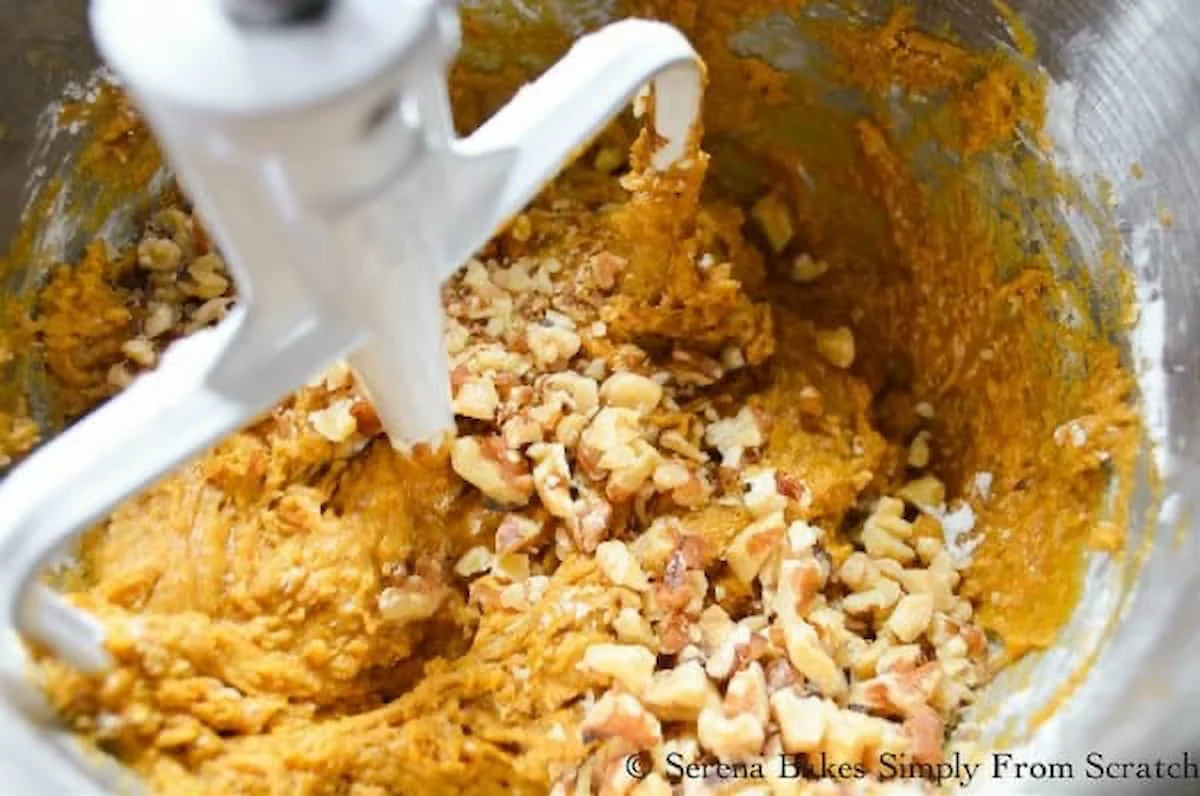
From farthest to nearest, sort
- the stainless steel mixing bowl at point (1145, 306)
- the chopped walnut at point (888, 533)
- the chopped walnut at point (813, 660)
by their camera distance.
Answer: the chopped walnut at point (888, 533) < the chopped walnut at point (813, 660) < the stainless steel mixing bowl at point (1145, 306)

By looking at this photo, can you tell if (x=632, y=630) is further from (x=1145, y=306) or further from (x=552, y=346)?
(x=1145, y=306)

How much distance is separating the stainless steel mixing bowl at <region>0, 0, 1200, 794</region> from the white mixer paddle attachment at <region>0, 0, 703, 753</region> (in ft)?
0.89

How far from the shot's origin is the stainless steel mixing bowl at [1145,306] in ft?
2.54

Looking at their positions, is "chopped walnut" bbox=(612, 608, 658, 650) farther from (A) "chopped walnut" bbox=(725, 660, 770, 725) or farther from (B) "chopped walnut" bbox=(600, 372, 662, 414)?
(B) "chopped walnut" bbox=(600, 372, 662, 414)

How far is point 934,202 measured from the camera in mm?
A: 1046

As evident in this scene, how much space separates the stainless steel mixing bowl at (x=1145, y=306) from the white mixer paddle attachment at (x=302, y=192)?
27cm

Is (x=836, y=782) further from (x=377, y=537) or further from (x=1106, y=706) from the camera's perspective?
(x=377, y=537)

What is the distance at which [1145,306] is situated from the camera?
882 mm

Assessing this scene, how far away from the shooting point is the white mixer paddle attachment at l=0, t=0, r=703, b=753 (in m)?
0.54

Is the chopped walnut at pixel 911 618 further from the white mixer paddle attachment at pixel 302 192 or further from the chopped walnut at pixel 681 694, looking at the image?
the white mixer paddle attachment at pixel 302 192

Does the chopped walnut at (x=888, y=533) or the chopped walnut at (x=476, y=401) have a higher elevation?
the chopped walnut at (x=888, y=533)

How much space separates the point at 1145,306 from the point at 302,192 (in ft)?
1.94

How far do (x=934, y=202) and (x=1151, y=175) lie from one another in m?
0.20

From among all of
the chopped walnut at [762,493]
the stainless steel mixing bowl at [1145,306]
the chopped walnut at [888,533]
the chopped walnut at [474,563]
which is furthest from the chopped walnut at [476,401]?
the stainless steel mixing bowl at [1145,306]
